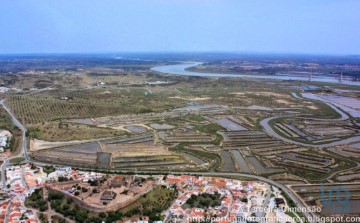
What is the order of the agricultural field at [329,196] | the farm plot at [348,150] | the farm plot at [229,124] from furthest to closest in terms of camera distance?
the farm plot at [229,124] < the farm plot at [348,150] < the agricultural field at [329,196]

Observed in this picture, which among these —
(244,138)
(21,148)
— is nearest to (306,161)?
(244,138)

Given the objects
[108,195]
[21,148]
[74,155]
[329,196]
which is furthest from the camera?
[21,148]

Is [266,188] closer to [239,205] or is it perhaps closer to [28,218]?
[239,205]

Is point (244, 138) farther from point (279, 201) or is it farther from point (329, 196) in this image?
point (279, 201)

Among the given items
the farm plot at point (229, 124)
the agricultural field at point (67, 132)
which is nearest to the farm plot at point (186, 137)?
the farm plot at point (229, 124)

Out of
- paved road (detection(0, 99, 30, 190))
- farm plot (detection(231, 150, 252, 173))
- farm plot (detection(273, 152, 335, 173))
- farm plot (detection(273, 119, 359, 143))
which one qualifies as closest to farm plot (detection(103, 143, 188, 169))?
farm plot (detection(231, 150, 252, 173))

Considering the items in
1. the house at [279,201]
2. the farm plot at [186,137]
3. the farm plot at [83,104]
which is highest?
the farm plot at [83,104]

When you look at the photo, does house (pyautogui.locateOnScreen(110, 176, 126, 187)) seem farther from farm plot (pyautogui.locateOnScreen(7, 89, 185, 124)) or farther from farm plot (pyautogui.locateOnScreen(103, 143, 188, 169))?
farm plot (pyautogui.locateOnScreen(7, 89, 185, 124))

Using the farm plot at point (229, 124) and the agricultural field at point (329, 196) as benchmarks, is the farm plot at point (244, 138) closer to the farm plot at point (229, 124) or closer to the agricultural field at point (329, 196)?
the farm plot at point (229, 124)

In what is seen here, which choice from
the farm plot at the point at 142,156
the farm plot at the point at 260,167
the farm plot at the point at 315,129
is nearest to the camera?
the farm plot at the point at 260,167

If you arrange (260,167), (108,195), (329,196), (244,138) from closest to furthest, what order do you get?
(108,195) → (329,196) → (260,167) → (244,138)

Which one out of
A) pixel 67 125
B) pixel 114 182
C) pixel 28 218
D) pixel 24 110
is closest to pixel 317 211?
pixel 114 182
